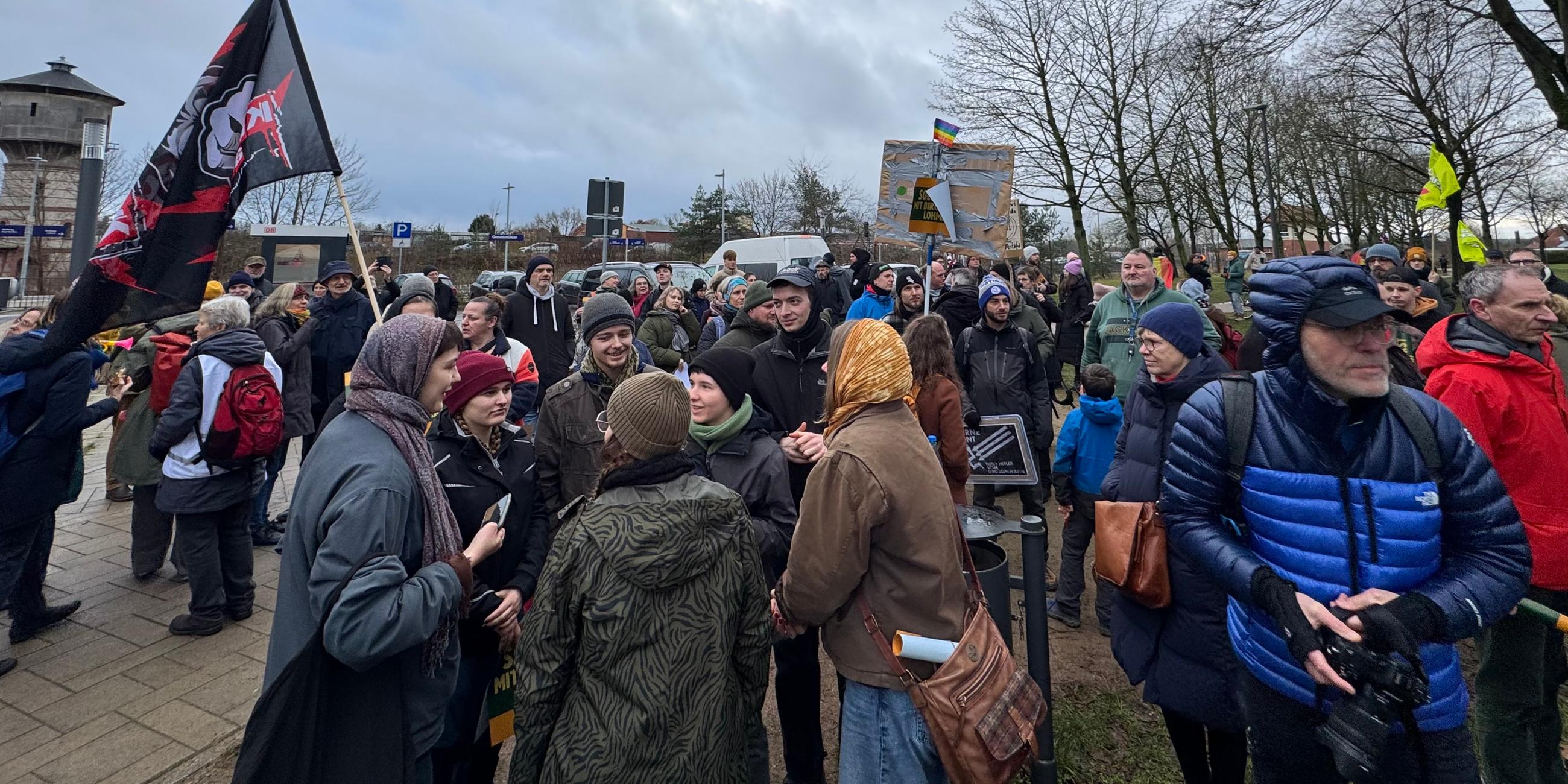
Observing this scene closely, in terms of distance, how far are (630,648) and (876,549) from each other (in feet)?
2.44

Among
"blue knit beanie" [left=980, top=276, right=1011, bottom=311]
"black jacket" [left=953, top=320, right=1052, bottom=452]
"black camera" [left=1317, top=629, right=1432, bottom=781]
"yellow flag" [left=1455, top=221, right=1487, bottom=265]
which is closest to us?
"black camera" [left=1317, top=629, right=1432, bottom=781]

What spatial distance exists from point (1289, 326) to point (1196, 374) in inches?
46.8

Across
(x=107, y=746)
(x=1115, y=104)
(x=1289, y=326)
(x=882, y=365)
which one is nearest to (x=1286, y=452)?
(x=1289, y=326)

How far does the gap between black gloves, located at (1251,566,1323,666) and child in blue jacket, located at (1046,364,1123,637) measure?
2312mm

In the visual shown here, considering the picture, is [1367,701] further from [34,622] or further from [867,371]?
[34,622]

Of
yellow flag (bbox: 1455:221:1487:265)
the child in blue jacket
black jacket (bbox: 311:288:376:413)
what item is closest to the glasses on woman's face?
the child in blue jacket

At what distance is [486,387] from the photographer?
2645mm

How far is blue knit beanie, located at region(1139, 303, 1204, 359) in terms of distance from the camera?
3.14 meters

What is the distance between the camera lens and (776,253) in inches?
861

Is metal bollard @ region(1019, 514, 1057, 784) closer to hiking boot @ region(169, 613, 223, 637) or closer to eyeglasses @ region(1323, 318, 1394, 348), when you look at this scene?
eyeglasses @ region(1323, 318, 1394, 348)

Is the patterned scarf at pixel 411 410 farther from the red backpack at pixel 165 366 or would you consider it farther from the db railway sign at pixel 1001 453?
the red backpack at pixel 165 366

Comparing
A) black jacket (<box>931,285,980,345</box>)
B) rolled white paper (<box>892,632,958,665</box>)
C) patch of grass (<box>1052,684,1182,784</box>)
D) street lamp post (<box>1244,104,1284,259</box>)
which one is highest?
street lamp post (<box>1244,104,1284,259</box>)

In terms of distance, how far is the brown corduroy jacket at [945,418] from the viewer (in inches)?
157

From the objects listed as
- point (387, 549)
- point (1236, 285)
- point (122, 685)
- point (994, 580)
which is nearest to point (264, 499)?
point (122, 685)
